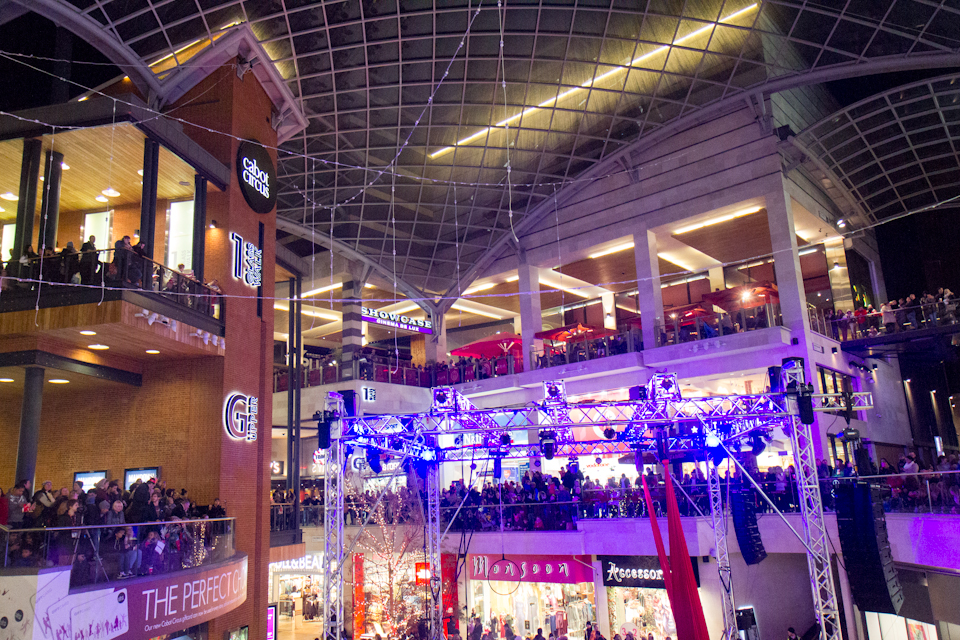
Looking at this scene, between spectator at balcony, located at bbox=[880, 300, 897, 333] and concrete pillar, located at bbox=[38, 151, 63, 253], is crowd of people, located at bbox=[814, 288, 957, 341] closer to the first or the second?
spectator at balcony, located at bbox=[880, 300, 897, 333]

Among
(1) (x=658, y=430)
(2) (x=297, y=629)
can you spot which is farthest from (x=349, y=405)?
(2) (x=297, y=629)

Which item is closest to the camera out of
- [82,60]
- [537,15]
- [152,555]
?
[152,555]

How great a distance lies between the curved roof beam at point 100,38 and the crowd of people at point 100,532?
10.7 meters

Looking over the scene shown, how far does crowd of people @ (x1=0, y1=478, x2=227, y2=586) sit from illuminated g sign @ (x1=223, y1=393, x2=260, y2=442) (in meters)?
3.23

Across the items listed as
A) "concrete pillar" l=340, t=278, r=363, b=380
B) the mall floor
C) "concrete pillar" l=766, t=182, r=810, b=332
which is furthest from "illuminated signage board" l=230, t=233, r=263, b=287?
"concrete pillar" l=766, t=182, r=810, b=332

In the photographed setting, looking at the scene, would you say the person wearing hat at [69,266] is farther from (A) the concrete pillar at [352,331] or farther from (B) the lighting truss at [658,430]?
(A) the concrete pillar at [352,331]

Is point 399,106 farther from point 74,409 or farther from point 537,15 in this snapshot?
point 74,409

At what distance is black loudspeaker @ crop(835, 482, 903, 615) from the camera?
1298 centimetres

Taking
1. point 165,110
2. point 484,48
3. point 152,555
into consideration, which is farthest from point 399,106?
point 152,555

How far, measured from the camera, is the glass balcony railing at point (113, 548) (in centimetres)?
921

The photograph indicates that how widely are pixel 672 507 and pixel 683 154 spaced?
53.9ft

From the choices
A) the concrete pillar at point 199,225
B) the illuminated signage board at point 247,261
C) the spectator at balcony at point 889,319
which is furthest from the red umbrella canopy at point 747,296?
the concrete pillar at point 199,225

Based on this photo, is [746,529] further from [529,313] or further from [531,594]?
[529,313]

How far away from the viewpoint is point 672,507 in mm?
14023
